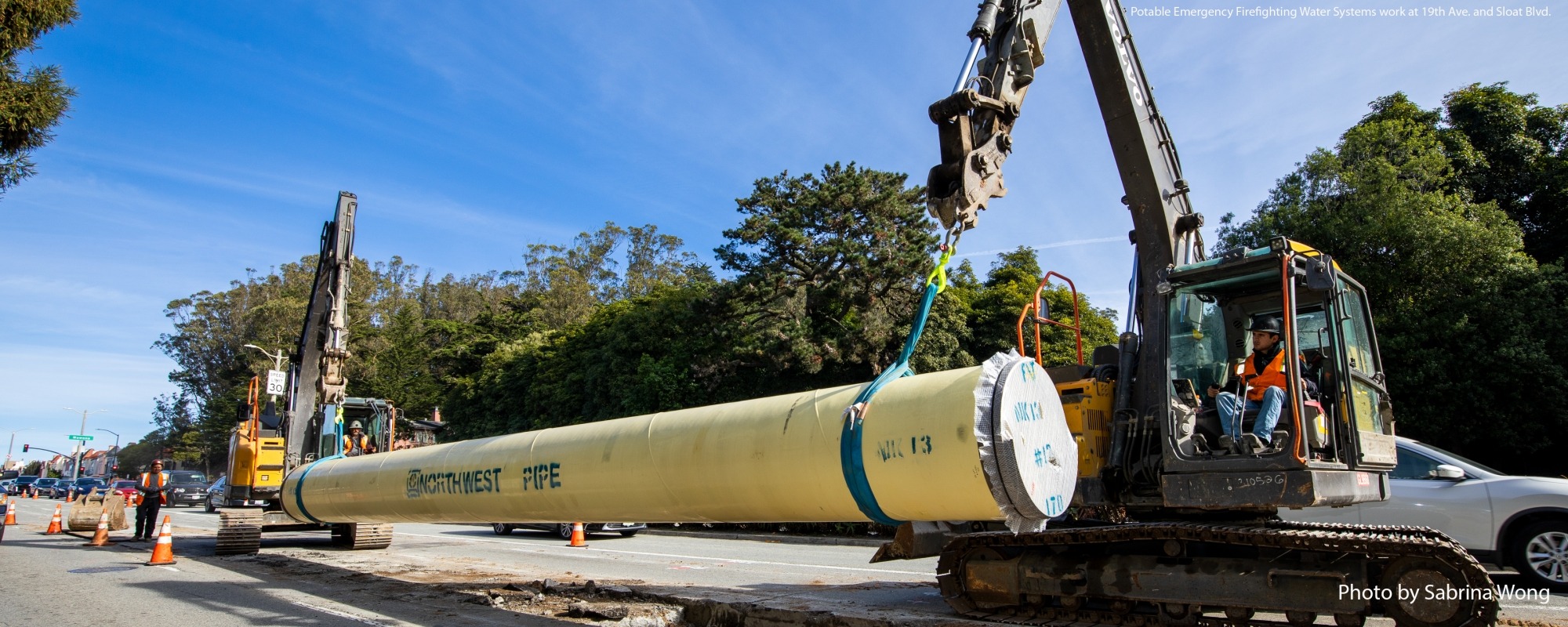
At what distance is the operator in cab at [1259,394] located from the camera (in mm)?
5574

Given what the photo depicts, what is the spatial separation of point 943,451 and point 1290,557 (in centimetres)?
287

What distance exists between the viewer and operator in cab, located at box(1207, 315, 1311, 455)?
18.3 feet

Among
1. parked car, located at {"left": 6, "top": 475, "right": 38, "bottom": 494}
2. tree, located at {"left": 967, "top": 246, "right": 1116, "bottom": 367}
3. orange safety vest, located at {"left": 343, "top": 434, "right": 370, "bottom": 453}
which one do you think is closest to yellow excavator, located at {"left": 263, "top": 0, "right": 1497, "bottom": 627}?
orange safety vest, located at {"left": 343, "top": 434, "right": 370, "bottom": 453}

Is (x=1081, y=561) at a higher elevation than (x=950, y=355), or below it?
below

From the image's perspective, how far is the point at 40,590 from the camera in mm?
9219

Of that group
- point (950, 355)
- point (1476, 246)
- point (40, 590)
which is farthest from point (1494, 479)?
point (950, 355)

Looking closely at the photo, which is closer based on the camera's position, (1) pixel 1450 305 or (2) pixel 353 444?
(2) pixel 353 444

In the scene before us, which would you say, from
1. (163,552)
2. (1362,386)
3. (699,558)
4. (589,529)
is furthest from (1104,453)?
(589,529)

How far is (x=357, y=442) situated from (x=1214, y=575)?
15.6 metres

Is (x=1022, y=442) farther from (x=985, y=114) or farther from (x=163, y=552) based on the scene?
(x=163, y=552)

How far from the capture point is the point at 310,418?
1382cm

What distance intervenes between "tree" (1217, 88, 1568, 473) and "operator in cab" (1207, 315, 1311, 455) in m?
15.0

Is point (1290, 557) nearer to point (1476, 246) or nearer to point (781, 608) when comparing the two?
point (781, 608)

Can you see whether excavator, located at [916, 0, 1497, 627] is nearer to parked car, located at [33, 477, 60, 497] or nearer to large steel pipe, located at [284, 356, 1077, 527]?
large steel pipe, located at [284, 356, 1077, 527]
